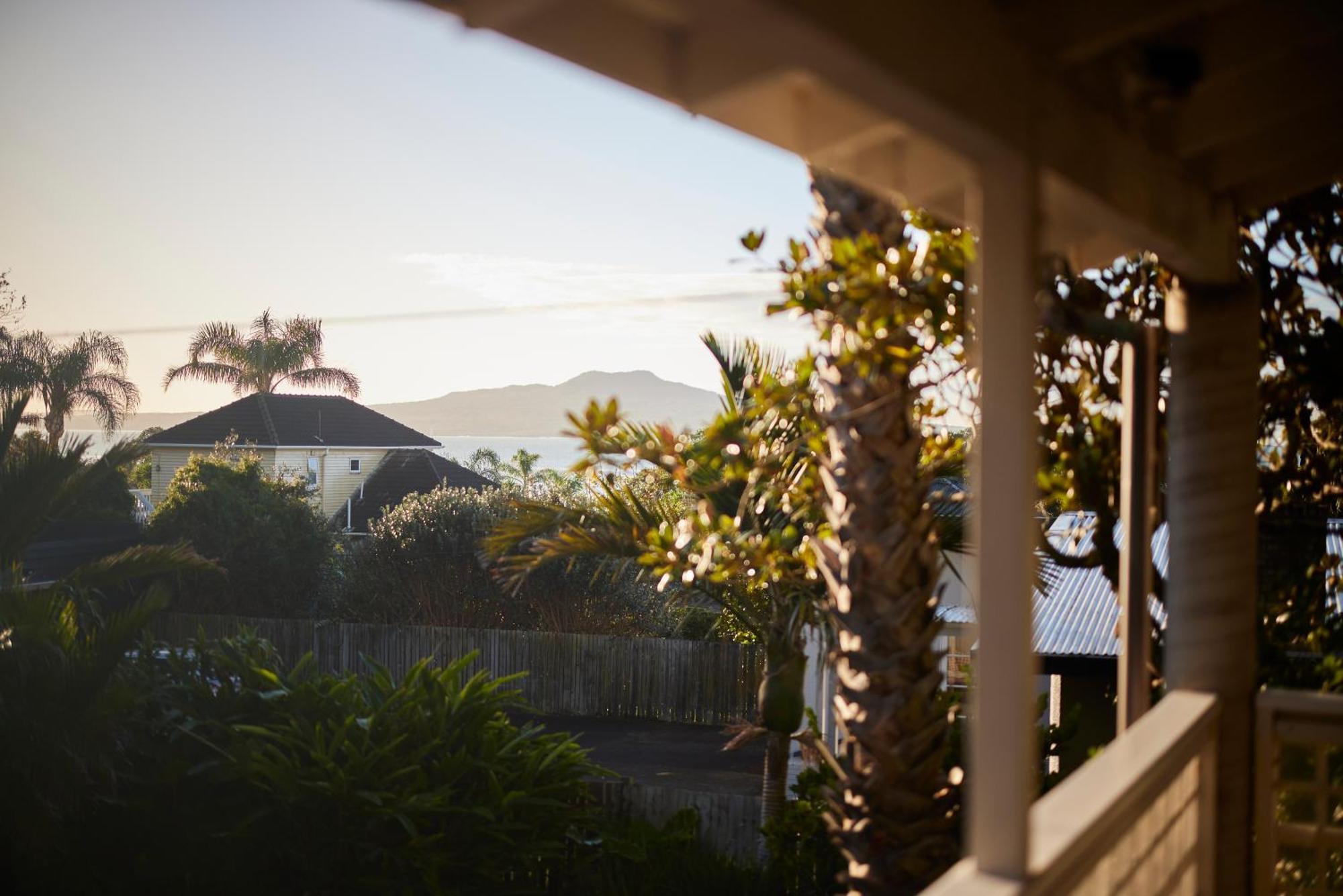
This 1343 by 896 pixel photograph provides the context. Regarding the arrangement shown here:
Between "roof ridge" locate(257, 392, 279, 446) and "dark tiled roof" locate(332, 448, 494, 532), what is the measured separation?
2.68m

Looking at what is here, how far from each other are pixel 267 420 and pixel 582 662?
71.2ft

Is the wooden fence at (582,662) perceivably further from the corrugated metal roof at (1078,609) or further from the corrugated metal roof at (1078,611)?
the corrugated metal roof at (1078,611)

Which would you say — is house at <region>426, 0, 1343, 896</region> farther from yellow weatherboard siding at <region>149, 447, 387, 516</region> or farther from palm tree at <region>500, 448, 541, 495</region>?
yellow weatherboard siding at <region>149, 447, 387, 516</region>

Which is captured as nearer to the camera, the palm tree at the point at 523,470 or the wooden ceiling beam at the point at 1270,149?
the wooden ceiling beam at the point at 1270,149

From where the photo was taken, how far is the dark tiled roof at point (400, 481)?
32.5 metres

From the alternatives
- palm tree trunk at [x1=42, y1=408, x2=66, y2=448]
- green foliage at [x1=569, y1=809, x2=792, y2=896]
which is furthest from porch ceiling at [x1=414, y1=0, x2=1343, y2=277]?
palm tree trunk at [x1=42, y1=408, x2=66, y2=448]

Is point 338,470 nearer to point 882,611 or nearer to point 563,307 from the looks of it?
point 563,307

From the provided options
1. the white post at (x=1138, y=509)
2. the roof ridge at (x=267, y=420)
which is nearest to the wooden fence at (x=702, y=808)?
the white post at (x=1138, y=509)

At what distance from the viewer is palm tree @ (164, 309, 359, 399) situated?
38.6 m

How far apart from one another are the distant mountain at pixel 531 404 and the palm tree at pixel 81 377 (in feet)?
209

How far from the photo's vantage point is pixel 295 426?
35.2 meters

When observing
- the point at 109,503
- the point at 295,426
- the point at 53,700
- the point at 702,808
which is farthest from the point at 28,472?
the point at 295,426

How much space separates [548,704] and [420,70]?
4580 centimetres

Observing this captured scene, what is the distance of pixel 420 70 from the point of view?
5600 centimetres
